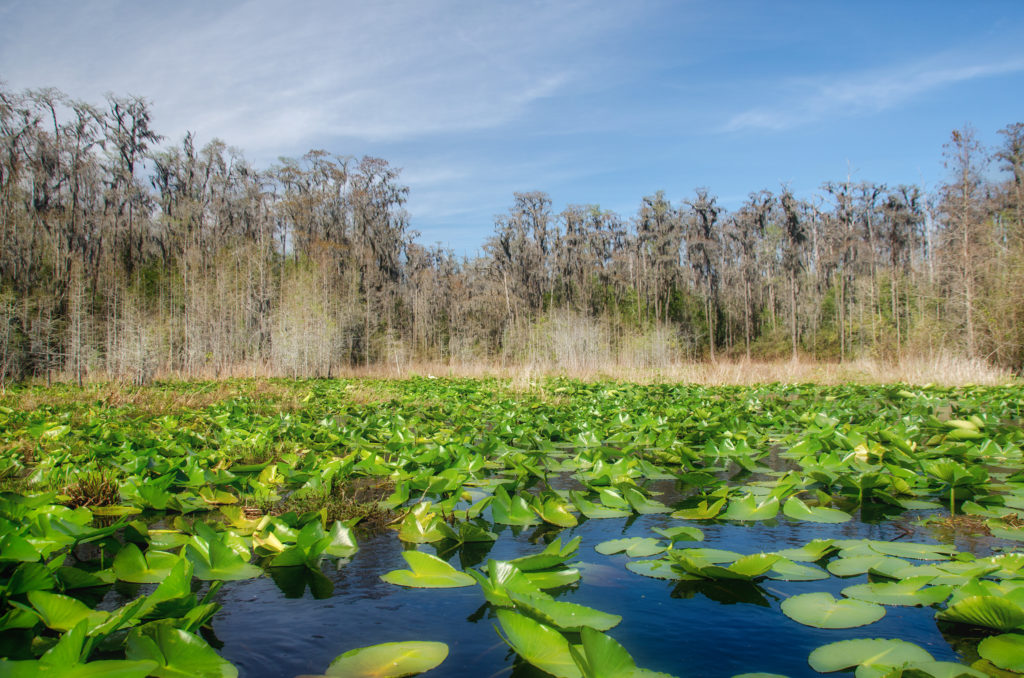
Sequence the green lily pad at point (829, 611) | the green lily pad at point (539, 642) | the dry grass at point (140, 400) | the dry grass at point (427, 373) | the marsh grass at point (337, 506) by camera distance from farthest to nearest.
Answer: the dry grass at point (427, 373), the dry grass at point (140, 400), the marsh grass at point (337, 506), the green lily pad at point (829, 611), the green lily pad at point (539, 642)

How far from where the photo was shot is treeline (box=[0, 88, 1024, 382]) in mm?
13211

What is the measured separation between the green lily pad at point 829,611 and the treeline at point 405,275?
40.6 feet

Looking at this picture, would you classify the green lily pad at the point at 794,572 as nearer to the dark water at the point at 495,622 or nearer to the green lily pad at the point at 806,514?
the dark water at the point at 495,622

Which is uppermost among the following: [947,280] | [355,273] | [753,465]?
[355,273]

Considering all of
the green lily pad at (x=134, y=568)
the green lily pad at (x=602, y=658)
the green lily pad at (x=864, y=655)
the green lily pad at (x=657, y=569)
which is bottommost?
the green lily pad at (x=657, y=569)

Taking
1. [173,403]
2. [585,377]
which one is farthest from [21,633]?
[585,377]

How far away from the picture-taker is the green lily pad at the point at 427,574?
157 cm

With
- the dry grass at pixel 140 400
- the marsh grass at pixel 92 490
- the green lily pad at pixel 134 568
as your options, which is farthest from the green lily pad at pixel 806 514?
the dry grass at pixel 140 400

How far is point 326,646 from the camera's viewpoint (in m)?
1.32

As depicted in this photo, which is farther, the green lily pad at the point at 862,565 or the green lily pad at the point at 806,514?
the green lily pad at the point at 806,514

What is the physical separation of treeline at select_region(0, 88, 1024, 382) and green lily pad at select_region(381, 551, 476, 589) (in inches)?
453

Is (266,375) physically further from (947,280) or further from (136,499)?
(947,280)

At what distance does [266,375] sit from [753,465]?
41.6 ft

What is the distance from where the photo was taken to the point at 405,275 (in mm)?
25719
